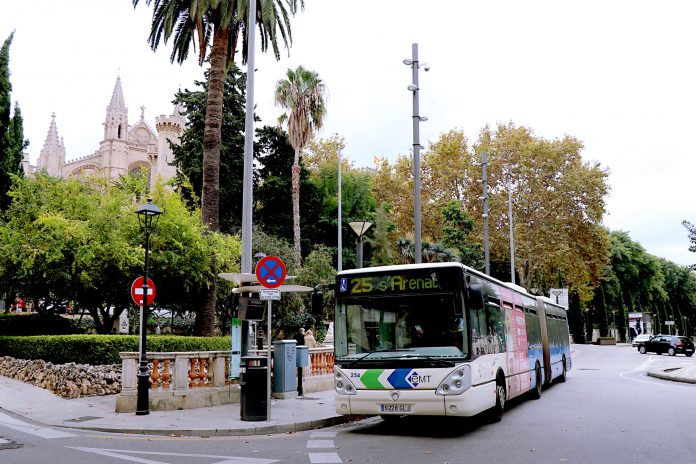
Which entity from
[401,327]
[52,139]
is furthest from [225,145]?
[52,139]

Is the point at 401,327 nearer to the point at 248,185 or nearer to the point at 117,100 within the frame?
the point at 248,185

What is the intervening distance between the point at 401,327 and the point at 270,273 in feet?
9.73

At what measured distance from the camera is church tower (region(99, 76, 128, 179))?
12075 cm

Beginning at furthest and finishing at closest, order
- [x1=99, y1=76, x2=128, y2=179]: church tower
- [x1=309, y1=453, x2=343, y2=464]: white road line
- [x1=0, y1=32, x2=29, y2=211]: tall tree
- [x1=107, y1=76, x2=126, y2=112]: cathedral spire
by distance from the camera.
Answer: [x1=107, y1=76, x2=126, y2=112]: cathedral spire
[x1=99, y1=76, x2=128, y2=179]: church tower
[x1=0, y1=32, x2=29, y2=211]: tall tree
[x1=309, y1=453, x2=343, y2=464]: white road line

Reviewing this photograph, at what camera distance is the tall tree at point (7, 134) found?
29922 mm

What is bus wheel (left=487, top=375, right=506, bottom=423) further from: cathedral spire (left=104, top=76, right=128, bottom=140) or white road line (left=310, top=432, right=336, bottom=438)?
cathedral spire (left=104, top=76, right=128, bottom=140)

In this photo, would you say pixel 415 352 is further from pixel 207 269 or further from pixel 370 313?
pixel 207 269

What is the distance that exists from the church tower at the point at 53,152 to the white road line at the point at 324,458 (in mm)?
134401

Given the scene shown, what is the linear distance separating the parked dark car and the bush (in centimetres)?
3948

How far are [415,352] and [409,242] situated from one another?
114ft

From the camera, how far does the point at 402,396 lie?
33.7 ft

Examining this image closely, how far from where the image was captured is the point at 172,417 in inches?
497

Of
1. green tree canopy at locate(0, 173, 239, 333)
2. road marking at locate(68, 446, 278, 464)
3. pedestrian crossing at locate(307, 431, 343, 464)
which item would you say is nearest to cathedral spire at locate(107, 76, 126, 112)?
green tree canopy at locate(0, 173, 239, 333)

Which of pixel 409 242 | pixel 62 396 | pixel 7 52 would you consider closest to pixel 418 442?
pixel 62 396
